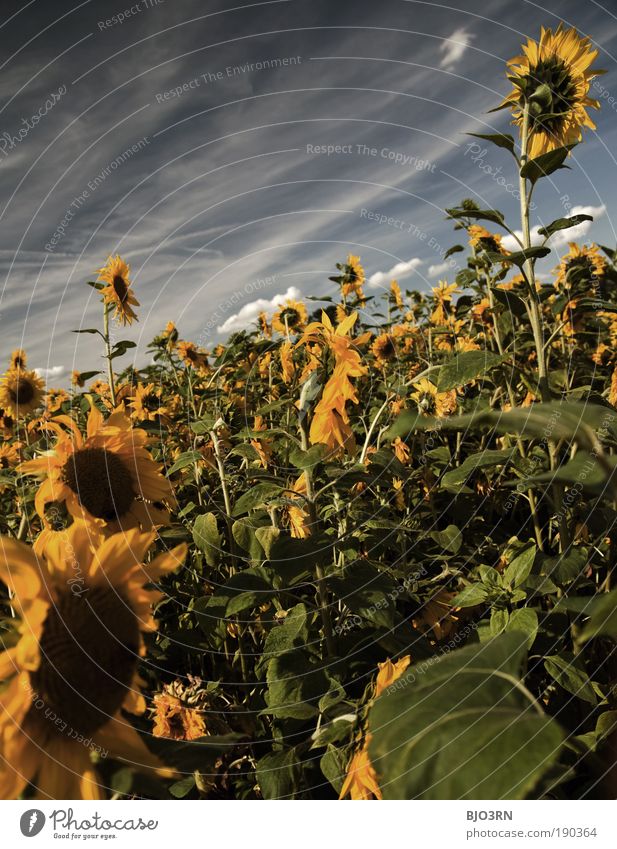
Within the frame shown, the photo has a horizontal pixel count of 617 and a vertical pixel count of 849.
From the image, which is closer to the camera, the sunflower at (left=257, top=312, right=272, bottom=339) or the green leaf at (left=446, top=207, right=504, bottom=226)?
the green leaf at (left=446, top=207, right=504, bottom=226)

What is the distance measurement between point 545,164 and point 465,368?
32 cm

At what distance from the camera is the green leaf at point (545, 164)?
2.65 feet

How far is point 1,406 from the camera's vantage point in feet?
10.4

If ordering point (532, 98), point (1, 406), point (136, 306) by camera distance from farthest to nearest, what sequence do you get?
point (1, 406) < point (136, 306) < point (532, 98)

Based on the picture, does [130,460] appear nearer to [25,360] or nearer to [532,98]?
[532,98]

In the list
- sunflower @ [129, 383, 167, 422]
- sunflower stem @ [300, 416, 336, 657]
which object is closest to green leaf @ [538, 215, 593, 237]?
sunflower stem @ [300, 416, 336, 657]

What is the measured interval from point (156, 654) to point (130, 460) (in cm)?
37

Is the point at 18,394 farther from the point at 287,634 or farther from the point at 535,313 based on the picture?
the point at 535,313

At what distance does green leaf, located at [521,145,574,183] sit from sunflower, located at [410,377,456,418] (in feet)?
2.15

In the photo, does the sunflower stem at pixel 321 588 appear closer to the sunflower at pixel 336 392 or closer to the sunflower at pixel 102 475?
the sunflower at pixel 336 392

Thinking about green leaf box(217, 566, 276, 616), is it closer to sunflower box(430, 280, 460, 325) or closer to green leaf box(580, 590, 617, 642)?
green leaf box(580, 590, 617, 642)

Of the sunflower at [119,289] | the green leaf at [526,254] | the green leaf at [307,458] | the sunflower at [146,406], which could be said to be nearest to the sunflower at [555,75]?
the green leaf at [526,254]

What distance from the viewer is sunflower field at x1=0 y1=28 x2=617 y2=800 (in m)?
0.33
